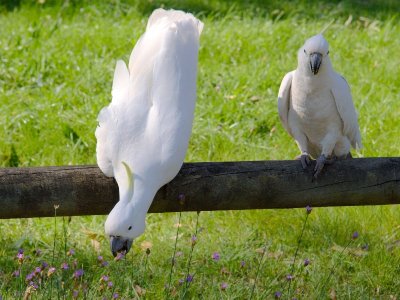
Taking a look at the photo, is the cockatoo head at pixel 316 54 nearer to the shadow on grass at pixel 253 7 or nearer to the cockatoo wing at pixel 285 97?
the cockatoo wing at pixel 285 97

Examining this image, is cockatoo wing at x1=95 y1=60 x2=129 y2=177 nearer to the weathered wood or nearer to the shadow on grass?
the weathered wood

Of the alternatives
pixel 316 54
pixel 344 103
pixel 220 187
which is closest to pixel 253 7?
pixel 344 103

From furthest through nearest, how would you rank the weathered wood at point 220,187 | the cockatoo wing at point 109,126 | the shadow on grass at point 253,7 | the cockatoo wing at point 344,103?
the shadow on grass at point 253,7 → the cockatoo wing at point 344,103 → the cockatoo wing at point 109,126 → the weathered wood at point 220,187

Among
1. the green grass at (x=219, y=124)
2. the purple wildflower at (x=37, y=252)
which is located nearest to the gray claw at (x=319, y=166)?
the green grass at (x=219, y=124)

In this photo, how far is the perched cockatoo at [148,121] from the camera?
9.50 feet

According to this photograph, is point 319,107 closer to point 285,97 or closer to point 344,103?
point 344,103

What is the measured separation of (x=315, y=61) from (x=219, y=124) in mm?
1662

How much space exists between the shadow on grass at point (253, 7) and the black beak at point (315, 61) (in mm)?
3528

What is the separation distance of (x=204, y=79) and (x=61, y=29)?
5.03 ft

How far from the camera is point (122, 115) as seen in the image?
10.6 ft

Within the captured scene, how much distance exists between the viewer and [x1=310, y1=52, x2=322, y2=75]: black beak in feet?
12.3

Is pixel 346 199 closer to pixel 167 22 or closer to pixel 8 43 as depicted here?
pixel 167 22

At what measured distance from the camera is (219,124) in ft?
17.5

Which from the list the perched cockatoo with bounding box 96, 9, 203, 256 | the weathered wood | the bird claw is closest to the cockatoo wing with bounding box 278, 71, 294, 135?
the bird claw
